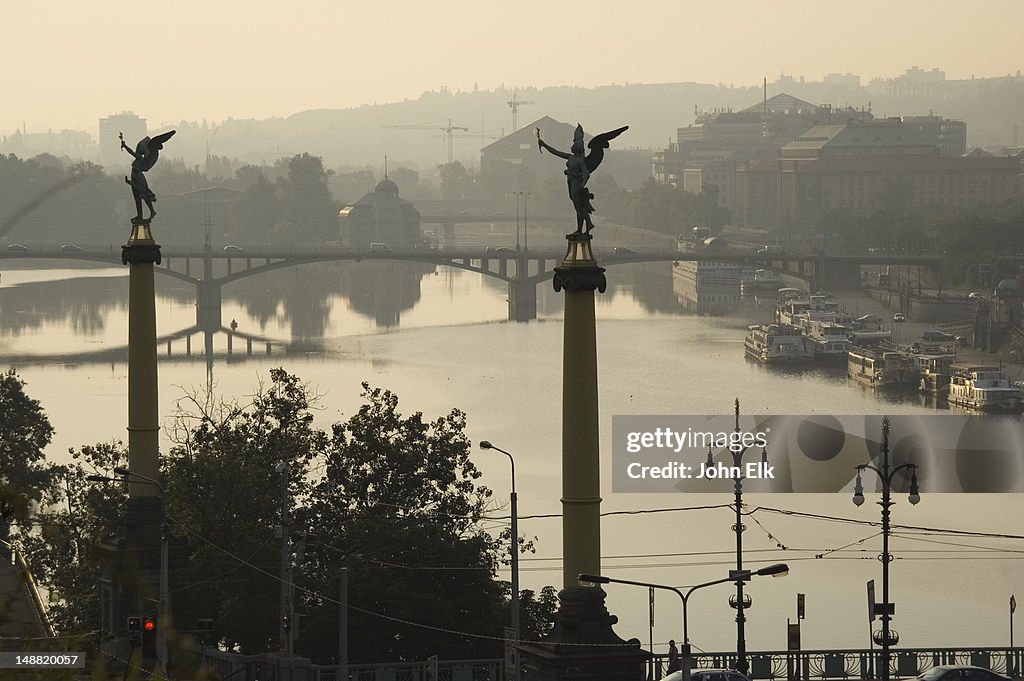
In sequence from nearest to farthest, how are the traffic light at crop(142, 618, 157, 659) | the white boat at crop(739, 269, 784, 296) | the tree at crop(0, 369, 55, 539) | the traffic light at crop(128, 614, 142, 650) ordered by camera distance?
the traffic light at crop(128, 614, 142, 650)
the traffic light at crop(142, 618, 157, 659)
the tree at crop(0, 369, 55, 539)
the white boat at crop(739, 269, 784, 296)

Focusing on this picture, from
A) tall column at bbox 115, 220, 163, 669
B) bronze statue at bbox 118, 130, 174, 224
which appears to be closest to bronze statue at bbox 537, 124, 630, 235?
tall column at bbox 115, 220, 163, 669

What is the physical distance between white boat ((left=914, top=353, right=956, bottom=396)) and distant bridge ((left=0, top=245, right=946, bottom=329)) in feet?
71.4

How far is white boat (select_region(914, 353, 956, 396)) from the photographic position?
2958 inches

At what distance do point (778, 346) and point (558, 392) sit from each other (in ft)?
57.1

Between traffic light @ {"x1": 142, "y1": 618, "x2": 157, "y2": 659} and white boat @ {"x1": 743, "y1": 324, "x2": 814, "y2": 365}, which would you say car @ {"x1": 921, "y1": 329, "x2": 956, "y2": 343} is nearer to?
white boat @ {"x1": 743, "y1": 324, "x2": 814, "y2": 365}

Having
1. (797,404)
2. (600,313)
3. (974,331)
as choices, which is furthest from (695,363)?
(600,313)

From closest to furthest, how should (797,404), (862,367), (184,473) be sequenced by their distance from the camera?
(184,473) → (797,404) → (862,367)

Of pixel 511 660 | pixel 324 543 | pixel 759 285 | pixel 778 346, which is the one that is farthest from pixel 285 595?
pixel 759 285

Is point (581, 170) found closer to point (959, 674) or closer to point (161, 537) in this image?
point (161, 537)

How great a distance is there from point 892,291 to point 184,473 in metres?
86.7

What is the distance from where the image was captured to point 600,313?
106 metres

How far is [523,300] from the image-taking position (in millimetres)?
100750

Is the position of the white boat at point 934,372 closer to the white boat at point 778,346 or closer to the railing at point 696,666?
the white boat at point 778,346

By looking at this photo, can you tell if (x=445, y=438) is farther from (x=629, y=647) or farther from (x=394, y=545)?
(x=629, y=647)
